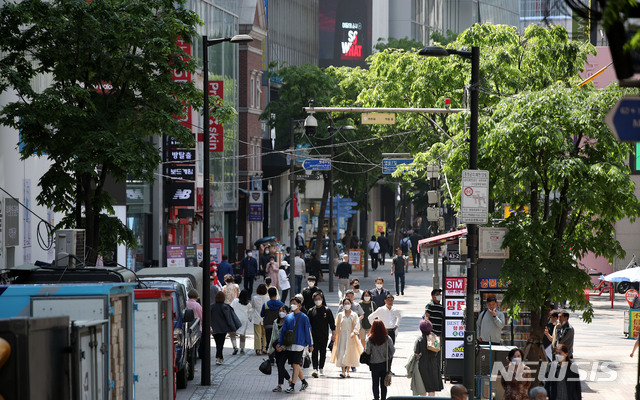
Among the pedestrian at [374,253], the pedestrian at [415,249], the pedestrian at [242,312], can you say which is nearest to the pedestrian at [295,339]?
the pedestrian at [242,312]

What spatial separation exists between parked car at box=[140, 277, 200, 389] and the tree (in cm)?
191

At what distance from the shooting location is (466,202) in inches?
704

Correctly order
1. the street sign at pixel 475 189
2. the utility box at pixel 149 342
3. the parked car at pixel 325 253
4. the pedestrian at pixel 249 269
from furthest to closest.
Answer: the parked car at pixel 325 253, the pedestrian at pixel 249 269, the street sign at pixel 475 189, the utility box at pixel 149 342

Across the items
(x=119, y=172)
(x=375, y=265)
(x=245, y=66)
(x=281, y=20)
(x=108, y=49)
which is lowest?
(x=375, y=265)

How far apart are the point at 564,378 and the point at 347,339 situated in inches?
235

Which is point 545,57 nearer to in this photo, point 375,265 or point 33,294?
point 33,294

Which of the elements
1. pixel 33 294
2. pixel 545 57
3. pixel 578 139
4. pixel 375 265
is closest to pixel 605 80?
pixel 375 265

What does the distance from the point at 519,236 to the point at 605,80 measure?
2986 cm

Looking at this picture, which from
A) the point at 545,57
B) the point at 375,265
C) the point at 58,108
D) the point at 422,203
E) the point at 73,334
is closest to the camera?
the point at 73,334

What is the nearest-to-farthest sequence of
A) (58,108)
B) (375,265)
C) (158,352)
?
(158,352) → (58,108) → (375,265)

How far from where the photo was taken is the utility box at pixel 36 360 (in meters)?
8.03

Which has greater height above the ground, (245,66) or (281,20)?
(281,20)

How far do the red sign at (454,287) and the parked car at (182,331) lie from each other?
4837 millimetres

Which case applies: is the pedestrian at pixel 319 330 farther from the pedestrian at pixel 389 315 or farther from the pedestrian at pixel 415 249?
the pedestrian at pixel 415 249
